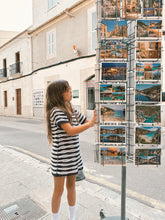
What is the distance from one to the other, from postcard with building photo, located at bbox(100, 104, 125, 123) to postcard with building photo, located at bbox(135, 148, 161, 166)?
0.33 meters

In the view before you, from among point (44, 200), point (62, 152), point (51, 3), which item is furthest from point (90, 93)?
point (62, 152)

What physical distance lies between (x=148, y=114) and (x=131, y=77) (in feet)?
1.21

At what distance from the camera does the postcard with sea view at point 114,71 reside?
62.8 inches

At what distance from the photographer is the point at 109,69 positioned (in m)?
1.60

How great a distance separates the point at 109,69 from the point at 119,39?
0.28 metres

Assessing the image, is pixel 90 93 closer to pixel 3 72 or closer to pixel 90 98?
pixel 90 98

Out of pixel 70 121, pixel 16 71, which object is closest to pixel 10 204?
pixel 70 121

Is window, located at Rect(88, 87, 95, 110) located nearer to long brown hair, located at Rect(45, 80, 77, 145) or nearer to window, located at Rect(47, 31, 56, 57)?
window, located at Rect(47, 31, 56, 57)

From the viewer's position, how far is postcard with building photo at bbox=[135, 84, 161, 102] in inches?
62.5

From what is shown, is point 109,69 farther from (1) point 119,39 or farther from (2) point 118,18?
(2) point 118,18

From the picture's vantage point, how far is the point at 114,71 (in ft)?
5.27

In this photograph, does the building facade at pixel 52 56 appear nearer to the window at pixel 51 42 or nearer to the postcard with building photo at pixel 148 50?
the window at pixel 51 42

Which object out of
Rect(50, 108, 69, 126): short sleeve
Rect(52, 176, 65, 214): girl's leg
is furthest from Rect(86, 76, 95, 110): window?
Rect(50, 108, 69, 126): short sleeve

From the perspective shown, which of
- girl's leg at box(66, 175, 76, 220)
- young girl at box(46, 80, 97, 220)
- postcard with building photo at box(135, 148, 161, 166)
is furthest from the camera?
girl's leg at box(66, 175, 76, 220)
